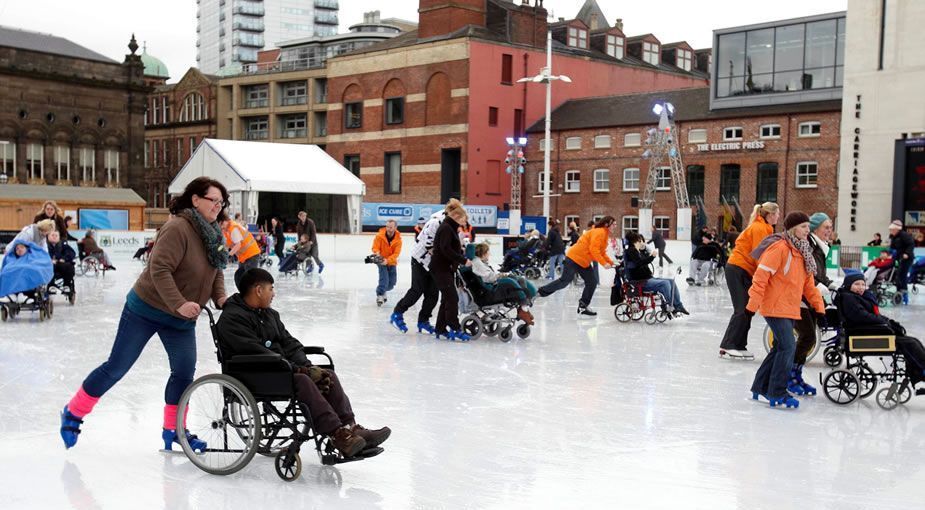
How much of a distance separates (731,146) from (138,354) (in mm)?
39610

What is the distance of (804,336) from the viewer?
8.37 meters

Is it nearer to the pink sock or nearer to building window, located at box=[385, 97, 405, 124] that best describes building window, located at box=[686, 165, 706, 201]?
building window, located at box=[385, 97, 405, 124]

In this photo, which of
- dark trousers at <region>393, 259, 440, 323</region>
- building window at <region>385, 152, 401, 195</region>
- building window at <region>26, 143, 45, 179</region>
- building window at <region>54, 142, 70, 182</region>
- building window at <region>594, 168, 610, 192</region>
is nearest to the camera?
dark trousers at <region>393, 259, 440, 323</region>

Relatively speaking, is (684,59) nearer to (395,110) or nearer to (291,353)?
(395,110)

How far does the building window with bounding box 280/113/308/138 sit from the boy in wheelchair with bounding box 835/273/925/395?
57192 millimetres

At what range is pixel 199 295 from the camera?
5320mm

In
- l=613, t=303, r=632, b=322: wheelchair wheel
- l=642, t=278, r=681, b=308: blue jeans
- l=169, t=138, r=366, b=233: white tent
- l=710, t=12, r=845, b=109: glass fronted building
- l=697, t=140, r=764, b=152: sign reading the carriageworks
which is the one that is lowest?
l=613, t=303, r=632, b=322: wheelchair wheel

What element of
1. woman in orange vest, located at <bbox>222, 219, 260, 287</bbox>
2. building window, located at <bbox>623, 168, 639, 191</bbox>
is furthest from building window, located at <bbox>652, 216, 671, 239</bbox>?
woman in orange vest, located at <bbox>222, 219, 260, 287</bbox>

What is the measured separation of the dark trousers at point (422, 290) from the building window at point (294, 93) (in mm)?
52805

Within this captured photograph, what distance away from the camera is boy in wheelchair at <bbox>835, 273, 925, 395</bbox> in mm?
7328

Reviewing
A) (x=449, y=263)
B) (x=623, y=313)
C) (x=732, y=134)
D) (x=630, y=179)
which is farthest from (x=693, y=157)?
(x=449, y=263)

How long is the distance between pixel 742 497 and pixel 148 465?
10.8 feet

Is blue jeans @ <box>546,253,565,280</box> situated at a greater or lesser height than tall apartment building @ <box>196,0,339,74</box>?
lesser

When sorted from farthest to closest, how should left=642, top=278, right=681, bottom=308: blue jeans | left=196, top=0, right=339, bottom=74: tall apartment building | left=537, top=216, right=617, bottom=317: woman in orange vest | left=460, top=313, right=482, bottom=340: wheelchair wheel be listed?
left=196, top=0, right=339, bottom=74: tall apartment building
left=537, top=216, right=617, bottom=317: woman in orange vest
left=642, top=278, right=681, bottom=308: blue jeans
left=460, top=313, right=482, bottom=340: wheelchair wheel
